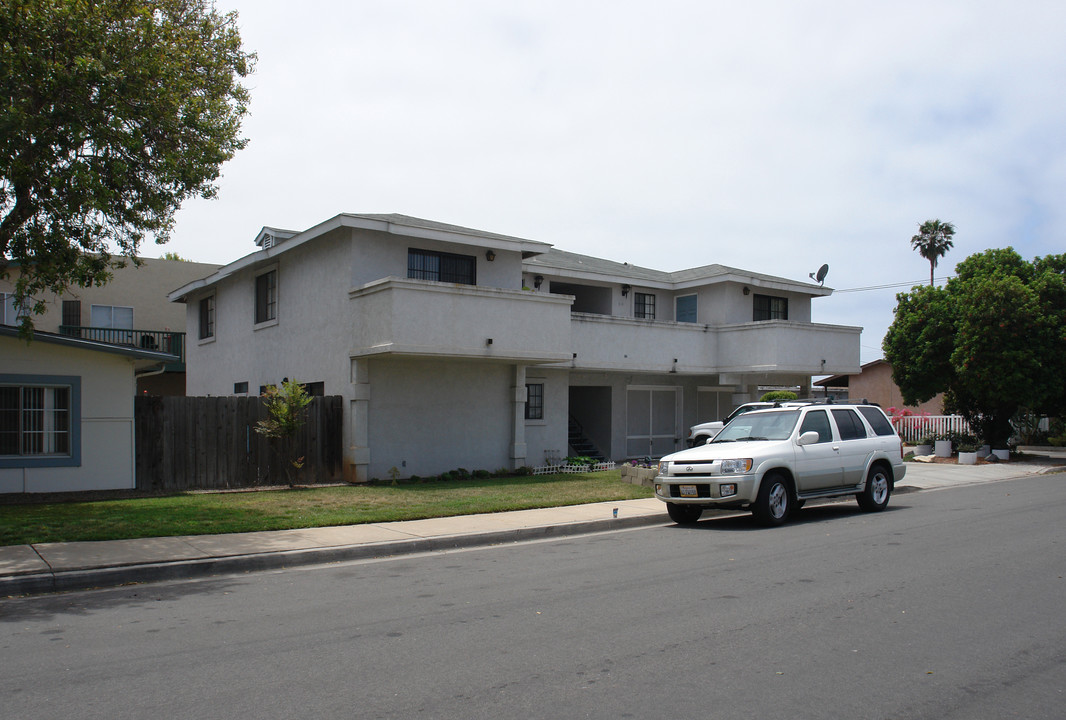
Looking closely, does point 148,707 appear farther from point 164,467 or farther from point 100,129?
point 164,467

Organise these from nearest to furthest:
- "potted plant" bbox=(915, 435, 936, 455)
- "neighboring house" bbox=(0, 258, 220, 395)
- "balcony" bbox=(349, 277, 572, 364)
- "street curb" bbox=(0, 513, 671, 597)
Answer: "street curb" bbox=(0, 513, 671, 597)
"balcony" bbox=(349, 277, 572, 364)
"potted plant" bbox=(915, 435, 936, 455)
"neighboring house" bbox=(0, 258, 220, 395)

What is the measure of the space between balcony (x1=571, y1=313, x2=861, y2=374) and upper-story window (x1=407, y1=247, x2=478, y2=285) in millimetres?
3742

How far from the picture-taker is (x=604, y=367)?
76.5 ft

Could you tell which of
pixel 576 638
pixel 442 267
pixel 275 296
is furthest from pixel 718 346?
pixel 576 638

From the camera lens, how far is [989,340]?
24.4 meters

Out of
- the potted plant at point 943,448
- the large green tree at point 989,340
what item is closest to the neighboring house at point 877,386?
the large green tree at point 989,340

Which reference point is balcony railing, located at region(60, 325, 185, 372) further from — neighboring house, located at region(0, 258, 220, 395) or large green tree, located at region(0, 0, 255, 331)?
large green tree, located at region(0, 0, 255, 331)

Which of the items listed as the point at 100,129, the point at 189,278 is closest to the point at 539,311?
the point at 100,129

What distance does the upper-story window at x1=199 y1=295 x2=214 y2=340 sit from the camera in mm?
27766

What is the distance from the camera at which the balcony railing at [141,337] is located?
3127 centimetres

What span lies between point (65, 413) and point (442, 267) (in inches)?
341

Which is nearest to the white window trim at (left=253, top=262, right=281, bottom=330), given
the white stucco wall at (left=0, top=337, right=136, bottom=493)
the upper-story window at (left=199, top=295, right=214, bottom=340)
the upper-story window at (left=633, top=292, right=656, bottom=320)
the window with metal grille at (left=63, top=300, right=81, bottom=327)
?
the upper-story window at (left=199, top=295, right=214, bottom=340)

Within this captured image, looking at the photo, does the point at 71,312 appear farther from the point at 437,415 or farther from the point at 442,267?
the point at 437,415

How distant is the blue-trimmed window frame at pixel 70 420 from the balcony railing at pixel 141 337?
636 inches
